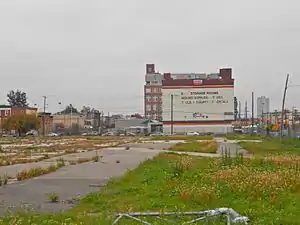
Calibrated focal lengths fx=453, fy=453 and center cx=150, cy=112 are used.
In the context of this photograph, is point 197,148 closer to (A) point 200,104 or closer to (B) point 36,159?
(B) point 36,159

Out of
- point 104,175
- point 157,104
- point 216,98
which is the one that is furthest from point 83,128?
point 104,175

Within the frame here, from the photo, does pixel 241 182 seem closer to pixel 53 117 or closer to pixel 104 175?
pixel 104 175

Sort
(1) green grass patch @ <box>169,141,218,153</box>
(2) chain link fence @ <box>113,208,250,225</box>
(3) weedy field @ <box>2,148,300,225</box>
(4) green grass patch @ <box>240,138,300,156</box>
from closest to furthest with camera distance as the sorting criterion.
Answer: (2) chain link fence @ <box>113,208,250,225</box>, (3) weedy field @ <box>2,148,300,225</box>, (4) green grass patch @ <box>240,138,300,156</box>, (1) green grass patch @ <box>169,141,218,153</box>

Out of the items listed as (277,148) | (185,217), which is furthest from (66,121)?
(185,217)

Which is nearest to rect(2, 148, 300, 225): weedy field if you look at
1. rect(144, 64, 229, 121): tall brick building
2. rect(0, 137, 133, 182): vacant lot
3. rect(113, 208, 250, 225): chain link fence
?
rect(113, 208, 250, 225): chain link fence

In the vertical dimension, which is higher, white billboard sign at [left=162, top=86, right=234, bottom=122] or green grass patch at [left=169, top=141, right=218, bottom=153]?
white billboard sign at [left=162, top=86, right=234, bottom=122]

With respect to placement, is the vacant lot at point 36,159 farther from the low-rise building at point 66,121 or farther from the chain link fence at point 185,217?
the low-rise building at point 66,121

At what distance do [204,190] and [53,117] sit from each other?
137739mm

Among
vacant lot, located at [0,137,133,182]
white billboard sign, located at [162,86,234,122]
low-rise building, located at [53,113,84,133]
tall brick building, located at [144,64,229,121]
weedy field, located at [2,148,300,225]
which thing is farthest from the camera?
tall brick building, located at [144,64,229,121]

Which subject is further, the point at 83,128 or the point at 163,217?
the point at 83,128

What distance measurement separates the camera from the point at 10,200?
12.6 metres

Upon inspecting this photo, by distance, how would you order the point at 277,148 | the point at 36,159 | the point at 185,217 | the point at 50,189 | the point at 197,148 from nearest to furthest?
the point at 185,217
the point at 50,189
the point at 36,159
the point at 277,148
the point at 197,148

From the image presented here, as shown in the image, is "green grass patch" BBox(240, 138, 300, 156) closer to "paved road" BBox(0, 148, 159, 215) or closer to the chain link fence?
"paved road" BBox(0, 148, 159, 215)

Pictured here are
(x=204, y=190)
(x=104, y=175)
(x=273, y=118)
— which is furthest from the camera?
(x=273, y=118)
